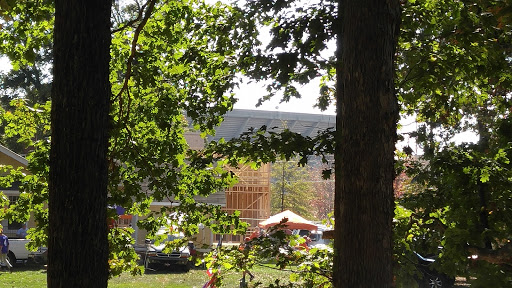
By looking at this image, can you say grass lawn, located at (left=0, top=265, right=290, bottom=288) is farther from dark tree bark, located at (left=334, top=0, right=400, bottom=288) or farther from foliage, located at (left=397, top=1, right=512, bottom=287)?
dark tree bark, located at (left=334, top=0, right=400, bottom=288)

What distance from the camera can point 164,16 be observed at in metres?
7.38

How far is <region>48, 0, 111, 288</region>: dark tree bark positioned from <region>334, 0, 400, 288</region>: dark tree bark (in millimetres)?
2039

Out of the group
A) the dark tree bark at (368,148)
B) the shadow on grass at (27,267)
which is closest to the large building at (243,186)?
the shadow on grass at (27,267)

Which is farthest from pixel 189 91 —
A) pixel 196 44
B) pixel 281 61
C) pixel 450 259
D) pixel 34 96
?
pixel 34 96

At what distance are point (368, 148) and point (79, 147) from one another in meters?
2.29

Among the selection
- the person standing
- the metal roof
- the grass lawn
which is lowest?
the grass lawn

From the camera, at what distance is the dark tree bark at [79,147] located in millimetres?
3482

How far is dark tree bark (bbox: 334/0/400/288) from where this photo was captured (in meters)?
4.86

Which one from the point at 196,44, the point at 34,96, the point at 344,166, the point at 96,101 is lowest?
the point at 344,166

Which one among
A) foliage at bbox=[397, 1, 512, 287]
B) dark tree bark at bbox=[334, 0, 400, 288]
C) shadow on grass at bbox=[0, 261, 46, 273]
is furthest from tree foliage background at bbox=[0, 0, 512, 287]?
shadow on grass at bbox=[0, 261, 46, 273]

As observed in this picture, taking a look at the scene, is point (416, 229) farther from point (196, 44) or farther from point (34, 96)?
point (34, 96)

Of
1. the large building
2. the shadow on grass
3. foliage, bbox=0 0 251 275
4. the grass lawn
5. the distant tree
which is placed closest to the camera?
foliage, bbox=0 0 251 275

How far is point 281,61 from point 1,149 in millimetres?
22224

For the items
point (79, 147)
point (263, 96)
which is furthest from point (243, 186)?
point (79, 147)
